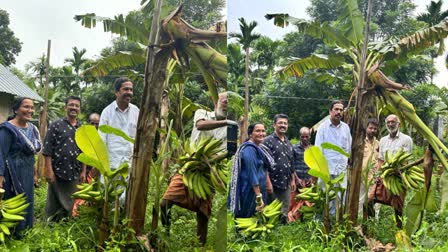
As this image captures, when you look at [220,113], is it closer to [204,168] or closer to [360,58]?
[204,168]

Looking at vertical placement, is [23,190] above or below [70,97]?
below

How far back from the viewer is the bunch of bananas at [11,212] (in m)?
2.77

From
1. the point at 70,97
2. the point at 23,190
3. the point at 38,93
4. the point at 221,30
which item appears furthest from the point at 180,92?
the point at 23,190

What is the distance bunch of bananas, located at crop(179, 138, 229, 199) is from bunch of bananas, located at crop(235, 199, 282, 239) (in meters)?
0.37

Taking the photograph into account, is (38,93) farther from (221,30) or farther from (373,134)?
(373,134)

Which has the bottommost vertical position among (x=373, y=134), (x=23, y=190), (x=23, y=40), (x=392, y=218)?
(x=392, y=218)

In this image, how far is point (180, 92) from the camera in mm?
3025

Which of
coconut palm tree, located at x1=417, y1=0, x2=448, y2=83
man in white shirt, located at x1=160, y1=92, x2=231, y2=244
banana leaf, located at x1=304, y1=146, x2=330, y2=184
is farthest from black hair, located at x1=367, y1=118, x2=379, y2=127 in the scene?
man in white shirt, located at x1=160, y1=92, x2=231, y2=244

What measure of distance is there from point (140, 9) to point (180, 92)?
0.54 m

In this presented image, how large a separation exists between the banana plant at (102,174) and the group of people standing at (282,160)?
804 millimetres

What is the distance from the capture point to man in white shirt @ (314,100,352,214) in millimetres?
3424

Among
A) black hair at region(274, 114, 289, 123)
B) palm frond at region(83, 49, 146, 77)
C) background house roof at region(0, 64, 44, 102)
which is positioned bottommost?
black hair at region(274, 114, 289, 123)

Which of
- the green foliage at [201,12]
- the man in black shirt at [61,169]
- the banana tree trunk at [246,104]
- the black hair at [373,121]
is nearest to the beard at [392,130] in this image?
the black hair at [373,121]

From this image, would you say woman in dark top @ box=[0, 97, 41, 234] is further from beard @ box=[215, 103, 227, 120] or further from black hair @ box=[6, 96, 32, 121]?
beard @ box=[215, 103, 227, 120]
